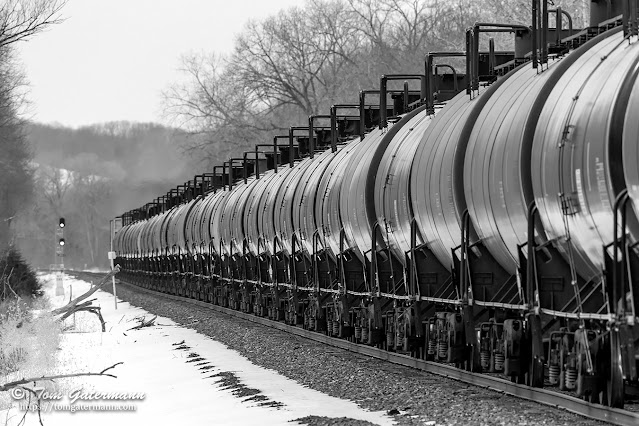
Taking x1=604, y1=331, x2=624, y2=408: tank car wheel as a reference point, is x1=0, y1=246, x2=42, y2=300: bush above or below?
below

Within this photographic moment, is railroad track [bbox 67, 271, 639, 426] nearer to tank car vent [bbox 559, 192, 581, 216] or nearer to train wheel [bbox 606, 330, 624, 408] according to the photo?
train wheel [bbox 606, 330, 624, 408]

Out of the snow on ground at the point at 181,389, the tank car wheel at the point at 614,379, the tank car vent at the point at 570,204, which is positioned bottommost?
the snow on ground at the point at 181,389

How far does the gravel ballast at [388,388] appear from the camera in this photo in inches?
392

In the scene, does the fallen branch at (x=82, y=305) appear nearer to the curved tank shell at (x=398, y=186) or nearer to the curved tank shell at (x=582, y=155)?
the curved tank shell at (x=398, y=186)

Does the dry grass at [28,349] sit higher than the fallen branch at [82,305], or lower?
lower

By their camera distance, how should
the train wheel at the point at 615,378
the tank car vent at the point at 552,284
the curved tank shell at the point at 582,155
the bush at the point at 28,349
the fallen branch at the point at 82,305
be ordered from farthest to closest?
the bush at the point at 28,349 < the fallen branch at the point at 82,305 < the tank car vent at the point at 552,284 < the curved tank shell at the point at 582,155 < the train wheel at the point at 615,378

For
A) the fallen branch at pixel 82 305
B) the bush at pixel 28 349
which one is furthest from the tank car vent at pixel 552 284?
the bush at pixel 28 349

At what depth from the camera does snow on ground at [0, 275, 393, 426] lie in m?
11.2

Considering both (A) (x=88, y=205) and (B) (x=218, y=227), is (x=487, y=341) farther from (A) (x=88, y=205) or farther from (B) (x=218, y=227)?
(A) (x=88, y=205)
